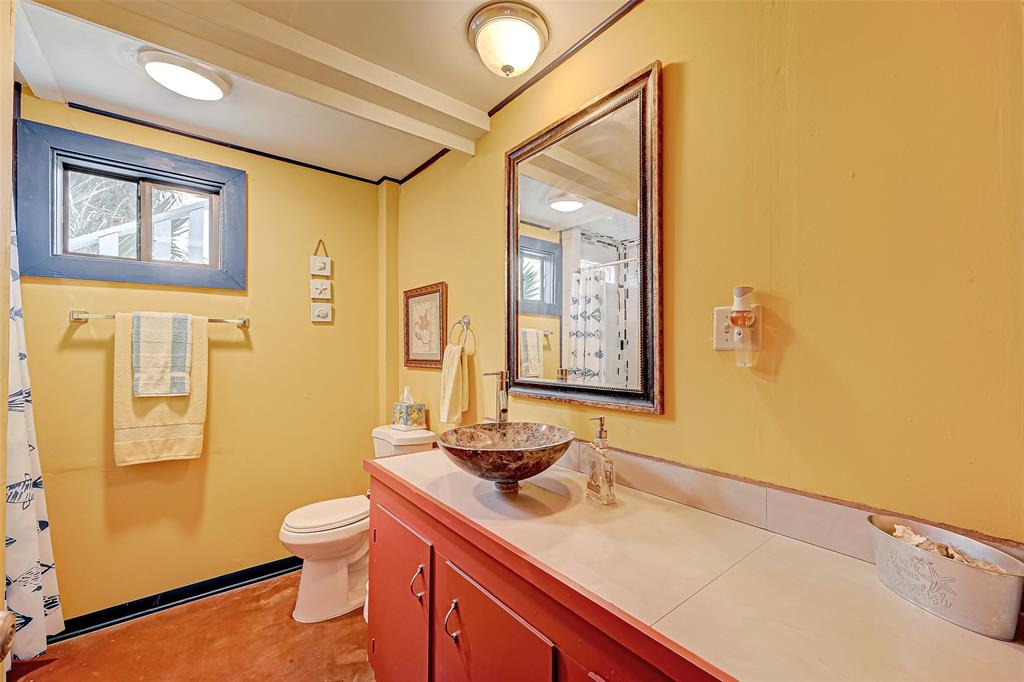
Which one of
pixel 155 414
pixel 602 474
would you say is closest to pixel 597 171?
pixel 602 474

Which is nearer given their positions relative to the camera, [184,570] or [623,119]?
[623,119]

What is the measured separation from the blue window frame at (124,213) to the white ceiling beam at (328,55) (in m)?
1.10

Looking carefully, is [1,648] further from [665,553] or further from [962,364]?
[962,364]

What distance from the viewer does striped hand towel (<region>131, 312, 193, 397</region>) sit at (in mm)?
1874

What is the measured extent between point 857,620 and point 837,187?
32.8 inches

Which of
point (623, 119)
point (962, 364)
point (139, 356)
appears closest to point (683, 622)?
point (962, 364)

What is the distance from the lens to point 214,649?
5.57ft

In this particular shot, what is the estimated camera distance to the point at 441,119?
1786mm

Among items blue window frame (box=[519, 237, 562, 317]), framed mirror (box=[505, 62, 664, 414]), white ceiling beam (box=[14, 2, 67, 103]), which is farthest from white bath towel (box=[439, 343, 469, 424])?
white ceiling beam (box=[14, 2, 67, 103])

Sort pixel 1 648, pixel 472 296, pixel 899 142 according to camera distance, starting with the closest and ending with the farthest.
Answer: pixel 1 648
pixel 899 142
pixel 472 296

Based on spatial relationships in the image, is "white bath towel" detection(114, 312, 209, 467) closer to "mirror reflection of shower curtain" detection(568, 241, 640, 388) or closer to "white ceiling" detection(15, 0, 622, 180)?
"white ceiling" detection(15, 0, 622, 180)

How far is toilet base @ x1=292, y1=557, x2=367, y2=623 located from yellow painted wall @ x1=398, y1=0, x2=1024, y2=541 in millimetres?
1613

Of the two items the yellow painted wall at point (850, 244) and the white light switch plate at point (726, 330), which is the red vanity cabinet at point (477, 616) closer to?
the yellow painted wall at point (850, 244)

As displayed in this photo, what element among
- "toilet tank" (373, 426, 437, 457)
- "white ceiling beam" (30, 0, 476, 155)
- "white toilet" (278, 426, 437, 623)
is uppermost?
"white ceiling beam" (30, 0, 476, 155)
